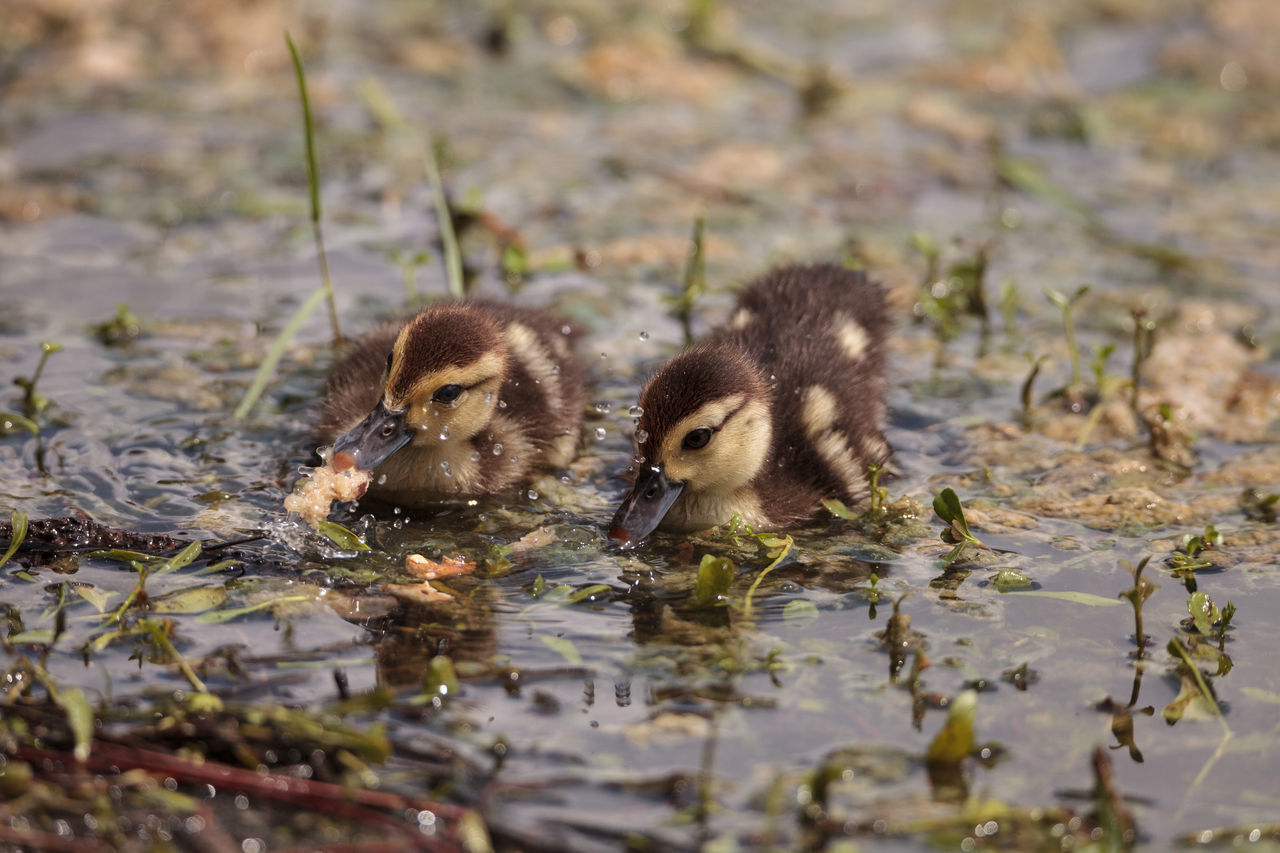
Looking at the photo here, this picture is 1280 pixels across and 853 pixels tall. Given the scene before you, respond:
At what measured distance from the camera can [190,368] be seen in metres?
4.93

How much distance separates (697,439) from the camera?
13.1 feet

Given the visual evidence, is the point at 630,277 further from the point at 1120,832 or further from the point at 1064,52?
the point at 1064,52

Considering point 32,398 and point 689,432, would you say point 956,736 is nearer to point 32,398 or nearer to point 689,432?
point 689,432

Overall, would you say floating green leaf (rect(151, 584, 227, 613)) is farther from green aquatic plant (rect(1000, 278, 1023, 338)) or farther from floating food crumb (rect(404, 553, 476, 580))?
green aquatic plant (rect(1000, 278, 1023, 338))

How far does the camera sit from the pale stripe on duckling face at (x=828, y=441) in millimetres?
4324

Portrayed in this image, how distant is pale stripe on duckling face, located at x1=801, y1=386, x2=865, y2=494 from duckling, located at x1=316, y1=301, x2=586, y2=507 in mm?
780

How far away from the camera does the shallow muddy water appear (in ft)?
9.49

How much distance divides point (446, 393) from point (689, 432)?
755 mm

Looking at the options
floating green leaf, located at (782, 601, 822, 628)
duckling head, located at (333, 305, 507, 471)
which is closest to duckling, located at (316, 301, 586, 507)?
duckling head, located at (333, 305, 507, 471)

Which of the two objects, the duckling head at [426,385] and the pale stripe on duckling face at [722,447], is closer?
the pale stripe on duckling face at [722,447]

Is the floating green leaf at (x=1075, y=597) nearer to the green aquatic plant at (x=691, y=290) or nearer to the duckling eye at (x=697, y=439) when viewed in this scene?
the duckling eye at (x=697, y=439)

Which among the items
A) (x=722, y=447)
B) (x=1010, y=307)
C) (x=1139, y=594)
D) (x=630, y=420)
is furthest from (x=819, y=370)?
(x=1139, y=594)

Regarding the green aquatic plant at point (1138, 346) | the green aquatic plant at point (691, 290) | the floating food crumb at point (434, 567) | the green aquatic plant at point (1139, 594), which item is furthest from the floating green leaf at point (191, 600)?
the green aquatic plant at point (1138, 346)

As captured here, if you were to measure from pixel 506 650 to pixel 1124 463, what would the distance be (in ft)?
7.64
